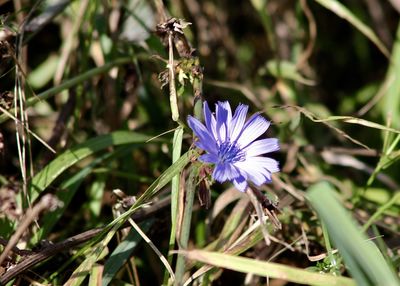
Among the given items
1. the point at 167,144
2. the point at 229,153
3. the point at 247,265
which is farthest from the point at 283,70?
the point at 247,265

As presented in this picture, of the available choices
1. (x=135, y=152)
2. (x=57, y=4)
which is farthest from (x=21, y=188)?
(x=57, y=4)

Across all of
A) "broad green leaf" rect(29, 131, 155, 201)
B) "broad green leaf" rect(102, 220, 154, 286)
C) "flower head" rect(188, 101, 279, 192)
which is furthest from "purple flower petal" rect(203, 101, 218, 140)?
"broad green leaf" rect(29, 131, 155, 201)

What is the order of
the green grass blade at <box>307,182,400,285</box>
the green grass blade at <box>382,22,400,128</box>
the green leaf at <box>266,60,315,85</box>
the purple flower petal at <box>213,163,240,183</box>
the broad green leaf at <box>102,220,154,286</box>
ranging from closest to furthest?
the green grass blade at <box>307,182,400,285</box>, the purple flower petal at <box>213,163,240,183</box>, the broad green leaf at <box>102,220,154,286</box>, the green grass blade at <box>382,22,400,128</box>, the green leaf at <box>266,60,315,85</box>

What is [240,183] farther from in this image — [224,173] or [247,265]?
[247,265]

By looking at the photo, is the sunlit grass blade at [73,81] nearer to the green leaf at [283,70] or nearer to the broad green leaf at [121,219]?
the broad green leaf at [121,219]

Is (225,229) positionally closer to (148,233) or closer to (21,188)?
(148,233)

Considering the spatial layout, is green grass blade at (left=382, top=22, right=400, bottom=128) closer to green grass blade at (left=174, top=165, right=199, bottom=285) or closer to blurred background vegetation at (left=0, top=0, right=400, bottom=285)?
blurred background vegetation at (left=0, top=0, right=400, bottom=285)
